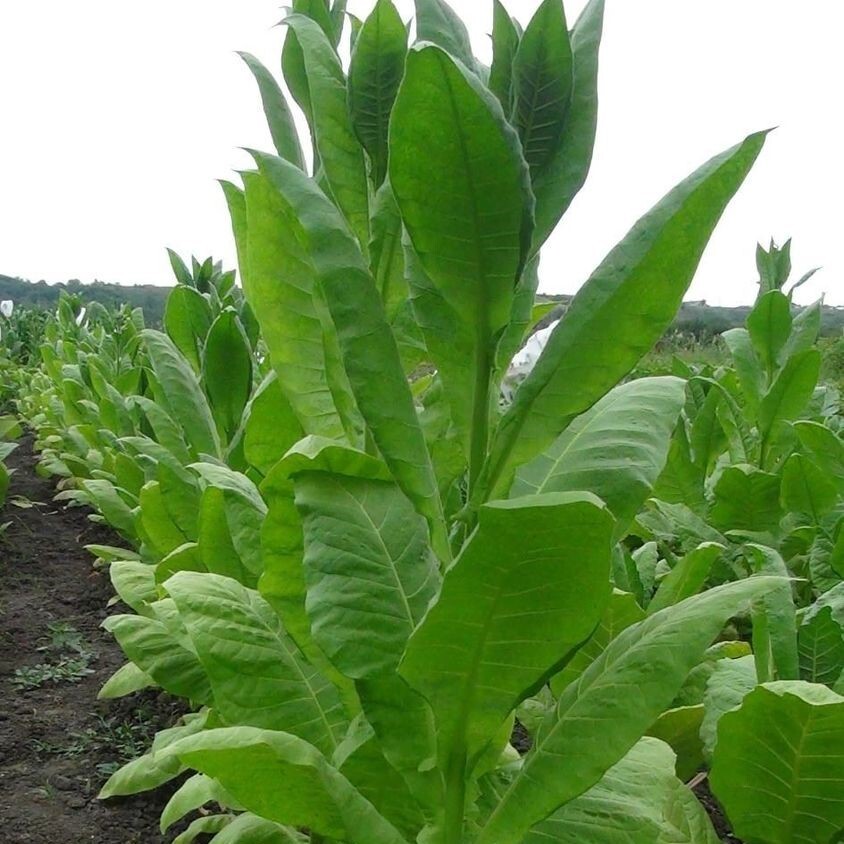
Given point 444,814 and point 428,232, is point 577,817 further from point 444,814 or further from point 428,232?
point 428,232

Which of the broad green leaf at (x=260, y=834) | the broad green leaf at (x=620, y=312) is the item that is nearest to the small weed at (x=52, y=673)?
the broad green leaf at (x=260, y=834)

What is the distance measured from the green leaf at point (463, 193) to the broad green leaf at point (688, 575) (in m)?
0.49

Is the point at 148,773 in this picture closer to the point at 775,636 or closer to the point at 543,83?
the point at 775,636

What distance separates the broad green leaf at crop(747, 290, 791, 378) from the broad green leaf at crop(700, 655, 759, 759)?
1588 millimetres

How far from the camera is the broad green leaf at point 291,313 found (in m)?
1.19

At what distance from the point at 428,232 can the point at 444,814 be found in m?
0.68

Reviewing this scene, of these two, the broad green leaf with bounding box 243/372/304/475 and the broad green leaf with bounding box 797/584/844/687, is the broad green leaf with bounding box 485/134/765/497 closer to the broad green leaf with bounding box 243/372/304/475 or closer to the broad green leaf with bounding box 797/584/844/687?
the broad green leaf with bounding box 243/372/304/475

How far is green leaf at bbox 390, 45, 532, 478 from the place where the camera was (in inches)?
32.3

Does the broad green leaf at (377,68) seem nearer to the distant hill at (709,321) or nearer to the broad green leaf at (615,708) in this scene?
the broad green leaf at (615,708)

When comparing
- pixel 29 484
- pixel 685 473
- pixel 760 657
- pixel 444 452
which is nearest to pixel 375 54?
pixel 444 452

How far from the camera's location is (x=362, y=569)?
993 mm

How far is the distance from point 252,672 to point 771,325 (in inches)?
85.0

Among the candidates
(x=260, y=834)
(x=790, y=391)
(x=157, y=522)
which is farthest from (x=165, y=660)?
(x=790, y=391)

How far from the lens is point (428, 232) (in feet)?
3.01
